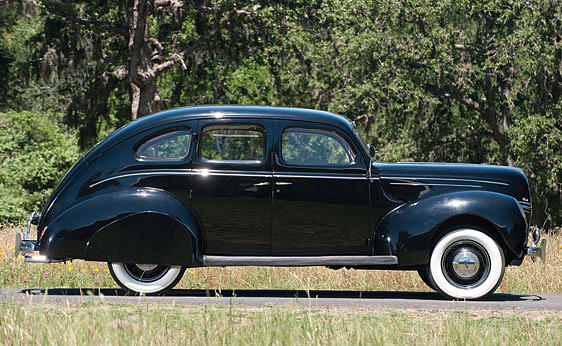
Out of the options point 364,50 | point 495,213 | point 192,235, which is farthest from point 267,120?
point 364,50

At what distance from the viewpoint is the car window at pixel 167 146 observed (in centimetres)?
933

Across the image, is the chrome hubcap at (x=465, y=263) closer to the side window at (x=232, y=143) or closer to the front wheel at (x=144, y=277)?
the side window at (x=232, y=143)

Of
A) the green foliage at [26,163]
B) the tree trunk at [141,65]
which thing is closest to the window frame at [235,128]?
the green foliage at [26,163]

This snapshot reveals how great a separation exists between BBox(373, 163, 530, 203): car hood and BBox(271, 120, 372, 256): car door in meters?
0.31

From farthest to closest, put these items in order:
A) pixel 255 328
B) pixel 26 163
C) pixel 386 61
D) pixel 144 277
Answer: pixel 386 61 < pixel 26 163 < pixel 144 277 < pixel 255 328

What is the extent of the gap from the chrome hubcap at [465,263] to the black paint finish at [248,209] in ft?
1.02

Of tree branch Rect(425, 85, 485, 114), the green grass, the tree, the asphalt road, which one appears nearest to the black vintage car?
the asphalt road

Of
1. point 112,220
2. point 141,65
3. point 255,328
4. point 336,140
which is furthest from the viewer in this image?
point 141,65

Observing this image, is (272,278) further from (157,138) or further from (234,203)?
(157,138)

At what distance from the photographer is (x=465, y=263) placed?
928 centimetres

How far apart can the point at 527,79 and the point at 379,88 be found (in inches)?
179

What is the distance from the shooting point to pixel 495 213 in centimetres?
918

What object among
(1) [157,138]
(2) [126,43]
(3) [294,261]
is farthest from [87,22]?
(3) [294,261]

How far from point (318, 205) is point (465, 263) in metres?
1.72
